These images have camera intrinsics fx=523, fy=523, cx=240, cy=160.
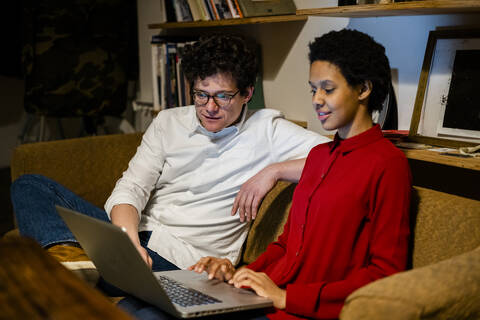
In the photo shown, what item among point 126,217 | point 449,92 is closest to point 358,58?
point 449,92

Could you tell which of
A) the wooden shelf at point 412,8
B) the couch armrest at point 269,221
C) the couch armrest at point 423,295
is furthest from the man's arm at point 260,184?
the couch armrest at point 423,295

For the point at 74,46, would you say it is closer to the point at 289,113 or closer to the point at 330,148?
the point at 289,113

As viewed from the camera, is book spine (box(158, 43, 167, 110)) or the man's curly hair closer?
the man's curly hair

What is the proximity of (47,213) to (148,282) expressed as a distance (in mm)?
819

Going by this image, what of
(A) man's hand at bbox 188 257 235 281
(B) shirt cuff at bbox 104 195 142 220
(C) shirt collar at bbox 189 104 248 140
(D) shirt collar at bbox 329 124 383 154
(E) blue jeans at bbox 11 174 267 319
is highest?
(D) shirt collar at bbox 329 124 383 154

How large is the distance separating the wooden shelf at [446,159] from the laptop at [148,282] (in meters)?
0.64

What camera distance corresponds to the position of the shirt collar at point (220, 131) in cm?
A: 170

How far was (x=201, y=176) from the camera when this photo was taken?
1721mm

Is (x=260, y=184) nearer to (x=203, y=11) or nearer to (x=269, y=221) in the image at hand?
(x=269, y=221)

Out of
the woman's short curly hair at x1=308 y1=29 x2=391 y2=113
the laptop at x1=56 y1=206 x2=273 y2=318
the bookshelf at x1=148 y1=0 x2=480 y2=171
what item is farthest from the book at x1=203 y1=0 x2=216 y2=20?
the laptop at x1=56 y1=206 x2=273 y2=318

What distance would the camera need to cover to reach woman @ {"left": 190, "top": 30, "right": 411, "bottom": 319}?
1.14 metres

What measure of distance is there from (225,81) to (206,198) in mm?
387

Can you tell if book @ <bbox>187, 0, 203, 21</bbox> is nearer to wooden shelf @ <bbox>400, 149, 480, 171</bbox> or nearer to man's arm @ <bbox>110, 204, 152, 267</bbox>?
man's arm @ <bbox>110, 204, 152, 267</bbox>

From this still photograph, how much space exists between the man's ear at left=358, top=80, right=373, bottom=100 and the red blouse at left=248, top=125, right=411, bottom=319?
0.27 ft
